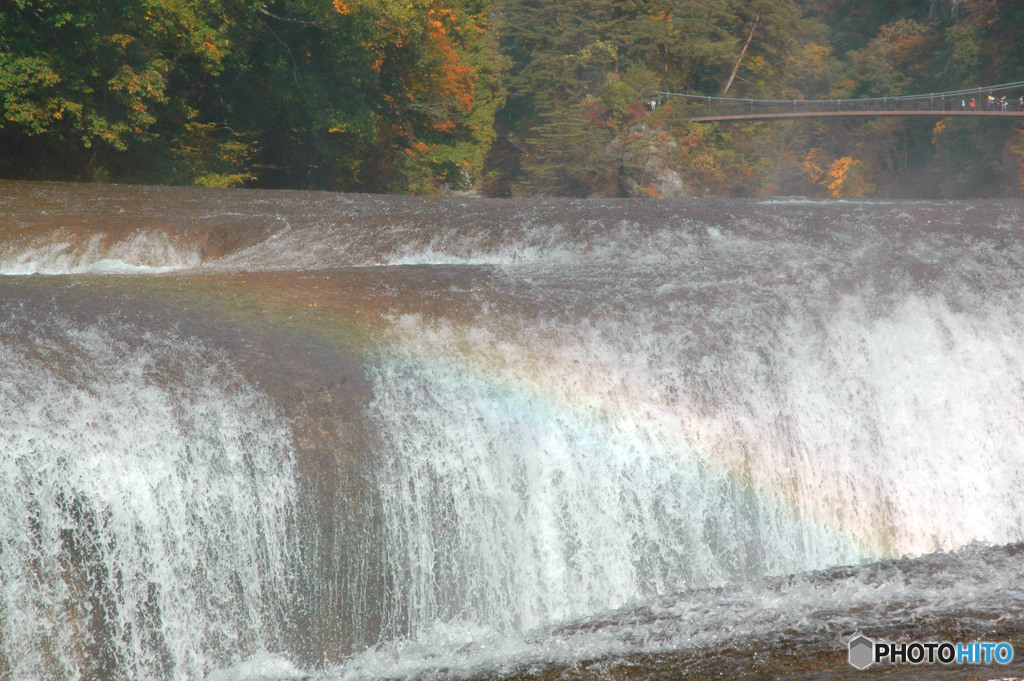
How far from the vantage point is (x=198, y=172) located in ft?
61.0

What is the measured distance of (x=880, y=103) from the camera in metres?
38.5

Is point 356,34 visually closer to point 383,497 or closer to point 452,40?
point 452,40

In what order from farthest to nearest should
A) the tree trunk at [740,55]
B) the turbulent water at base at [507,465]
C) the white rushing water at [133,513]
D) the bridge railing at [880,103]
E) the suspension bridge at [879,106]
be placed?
the tree trunk at [740,55] → the bridge railing at [880,103] → the suspension bridge at [879,106] → the turbulent water at base at [507,465] → the white rushing water at [133,513]

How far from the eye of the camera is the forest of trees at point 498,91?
14578 millimetres

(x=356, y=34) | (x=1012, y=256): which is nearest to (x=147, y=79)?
(x=356, y=34)

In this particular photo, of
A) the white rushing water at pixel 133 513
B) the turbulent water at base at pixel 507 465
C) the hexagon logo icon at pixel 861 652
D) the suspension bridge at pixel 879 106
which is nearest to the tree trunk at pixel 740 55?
the suspension bridge at pixel 879 106

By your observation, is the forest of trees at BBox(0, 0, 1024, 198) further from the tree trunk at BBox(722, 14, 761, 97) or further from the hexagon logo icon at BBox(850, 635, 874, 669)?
the hexagon logo icon at BBox(850, 635, 874, 669)

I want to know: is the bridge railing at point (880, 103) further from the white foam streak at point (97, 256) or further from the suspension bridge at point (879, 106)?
the white foam streak at point (97, 256)

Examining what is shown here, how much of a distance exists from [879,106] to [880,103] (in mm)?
264

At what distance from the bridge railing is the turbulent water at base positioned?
79.8ft

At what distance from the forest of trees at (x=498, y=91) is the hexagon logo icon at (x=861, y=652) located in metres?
12.9

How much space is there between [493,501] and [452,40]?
2473 cm

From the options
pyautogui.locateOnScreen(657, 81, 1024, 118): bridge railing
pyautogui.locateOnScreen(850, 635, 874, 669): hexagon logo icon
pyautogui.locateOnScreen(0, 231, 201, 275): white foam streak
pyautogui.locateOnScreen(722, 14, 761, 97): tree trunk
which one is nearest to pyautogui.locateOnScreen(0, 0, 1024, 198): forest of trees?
pyautogui.locateOnScreen(722, 14, 761, 97): tree trunk

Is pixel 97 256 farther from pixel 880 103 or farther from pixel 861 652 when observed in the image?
pixel 880 103
